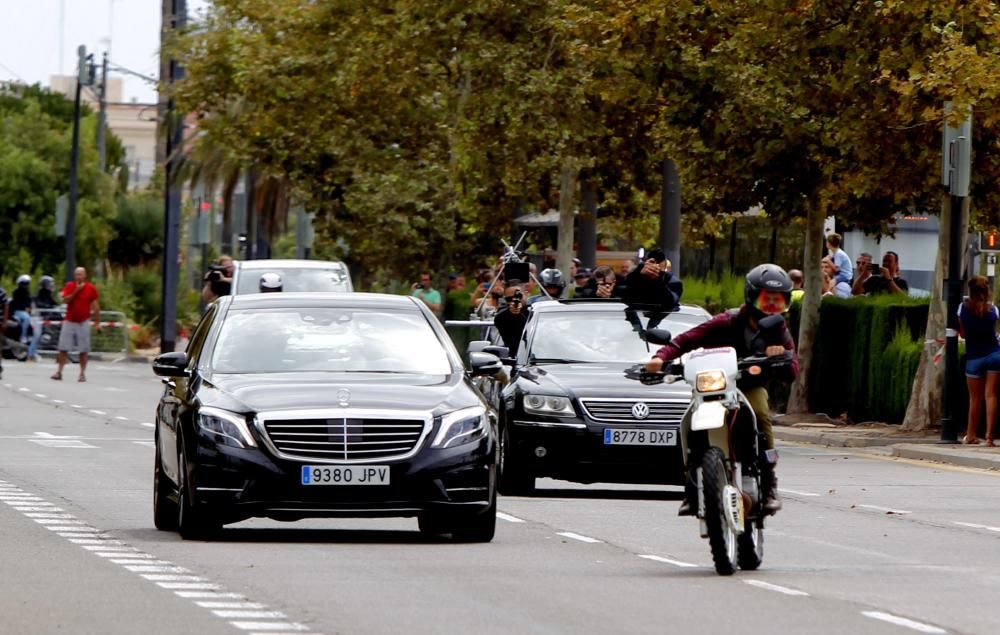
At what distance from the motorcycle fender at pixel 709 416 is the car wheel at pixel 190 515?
2.92m

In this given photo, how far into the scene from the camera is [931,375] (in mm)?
27844

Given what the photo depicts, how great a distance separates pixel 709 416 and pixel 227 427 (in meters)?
2.77

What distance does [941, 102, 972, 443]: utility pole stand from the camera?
26234 millimetres

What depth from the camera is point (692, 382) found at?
13031 mm

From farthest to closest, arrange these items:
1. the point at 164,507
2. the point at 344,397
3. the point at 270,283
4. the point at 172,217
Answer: the point at 172,217, the point at 270,283, the point at 164,507, the point at 344,397

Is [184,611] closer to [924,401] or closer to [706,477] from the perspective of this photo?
[706,477]

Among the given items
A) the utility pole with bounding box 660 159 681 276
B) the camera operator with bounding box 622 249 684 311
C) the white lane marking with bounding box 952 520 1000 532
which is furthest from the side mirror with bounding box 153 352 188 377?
the utility pole with bounding box 660 159 681 276

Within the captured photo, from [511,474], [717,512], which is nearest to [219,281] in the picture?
[511,474]

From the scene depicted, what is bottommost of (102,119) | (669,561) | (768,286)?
(669,561)

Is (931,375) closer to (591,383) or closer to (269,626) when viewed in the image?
(591,383)

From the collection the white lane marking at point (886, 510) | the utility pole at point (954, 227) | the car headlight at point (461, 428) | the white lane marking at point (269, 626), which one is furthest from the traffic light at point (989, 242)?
the white lane marking at point (269, 626)

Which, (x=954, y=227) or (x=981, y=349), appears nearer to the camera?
(x=981, y=349)

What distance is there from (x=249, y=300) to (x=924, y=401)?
1354 cm

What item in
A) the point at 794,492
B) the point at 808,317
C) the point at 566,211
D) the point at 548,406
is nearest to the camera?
the point at 548,406
